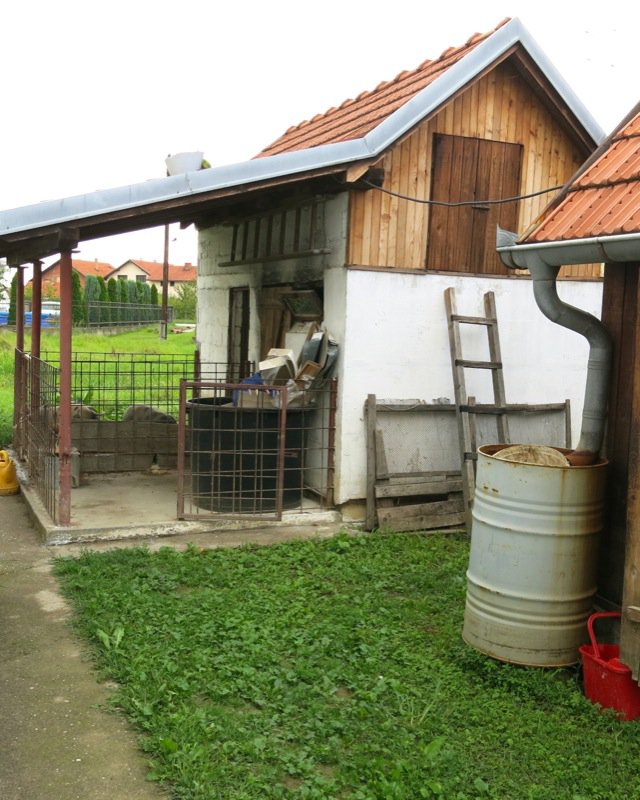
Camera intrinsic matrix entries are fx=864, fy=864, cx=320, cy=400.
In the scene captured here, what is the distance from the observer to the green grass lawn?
397 cm

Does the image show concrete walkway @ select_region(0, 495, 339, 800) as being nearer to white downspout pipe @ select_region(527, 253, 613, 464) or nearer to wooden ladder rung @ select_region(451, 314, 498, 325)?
white downspout pipe @ select_region(527, 253, 613, 464)

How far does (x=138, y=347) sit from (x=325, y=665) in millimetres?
28677

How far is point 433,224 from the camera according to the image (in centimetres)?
867

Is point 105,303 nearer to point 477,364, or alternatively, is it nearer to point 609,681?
point 477,364

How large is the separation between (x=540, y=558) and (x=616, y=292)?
1644 millimetres

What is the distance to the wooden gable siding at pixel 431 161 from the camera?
27.6 ft

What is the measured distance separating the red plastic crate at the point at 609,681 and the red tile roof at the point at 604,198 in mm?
2201

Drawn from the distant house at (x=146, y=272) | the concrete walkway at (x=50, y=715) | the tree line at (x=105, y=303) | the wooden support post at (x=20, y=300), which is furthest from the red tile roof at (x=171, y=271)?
the concrete walkway at (x=50, y=715)

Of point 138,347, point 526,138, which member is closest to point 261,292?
point 526,138

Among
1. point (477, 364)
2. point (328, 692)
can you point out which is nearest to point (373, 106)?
point (477, 364)

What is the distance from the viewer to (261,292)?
1032cm

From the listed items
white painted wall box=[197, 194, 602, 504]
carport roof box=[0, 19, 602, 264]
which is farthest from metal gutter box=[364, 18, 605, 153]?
white painted wall box=[197, 194, 602, 504]

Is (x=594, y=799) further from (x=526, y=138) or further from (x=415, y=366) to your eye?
(x=526, y=138)

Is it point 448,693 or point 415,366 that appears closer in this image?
point 448,693
